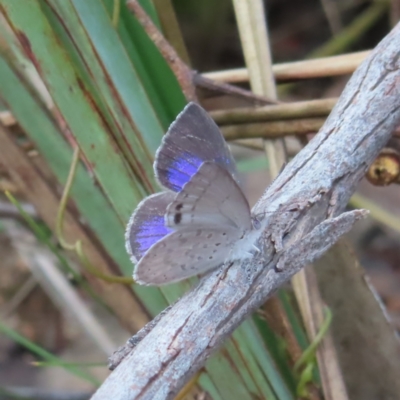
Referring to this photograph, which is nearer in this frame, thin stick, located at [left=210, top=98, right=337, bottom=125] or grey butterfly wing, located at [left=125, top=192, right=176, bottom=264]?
grey butterfly wing, located at [left=125, top=192, right=176, bottom=264]

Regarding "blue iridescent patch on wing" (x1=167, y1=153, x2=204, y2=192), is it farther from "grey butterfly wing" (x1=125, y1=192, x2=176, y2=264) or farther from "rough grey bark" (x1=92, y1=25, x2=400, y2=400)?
"rough grey bark" (x1=92, y1=25, x2=400, y2=400)

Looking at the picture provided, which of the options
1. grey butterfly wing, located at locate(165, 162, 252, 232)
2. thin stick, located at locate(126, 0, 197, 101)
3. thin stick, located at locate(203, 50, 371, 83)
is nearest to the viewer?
grey butterfly wing, located at locate(165, 162, 252, 232)

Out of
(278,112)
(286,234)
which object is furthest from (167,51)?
(286,234)

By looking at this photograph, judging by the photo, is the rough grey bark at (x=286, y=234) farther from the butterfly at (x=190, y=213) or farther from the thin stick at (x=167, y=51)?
the thin stick at (x=167, y=51)

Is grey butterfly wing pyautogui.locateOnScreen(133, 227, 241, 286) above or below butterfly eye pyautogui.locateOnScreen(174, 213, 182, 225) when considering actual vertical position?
below

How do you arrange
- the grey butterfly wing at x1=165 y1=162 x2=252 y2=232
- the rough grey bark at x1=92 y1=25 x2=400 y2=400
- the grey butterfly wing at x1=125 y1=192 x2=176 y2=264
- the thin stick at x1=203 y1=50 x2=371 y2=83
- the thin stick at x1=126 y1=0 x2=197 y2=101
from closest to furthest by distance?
the rough grey bark at x1=92 y1=25 x2=400 y2=400, the grey butterfly wing at x1=165 y1=162 x2=252 y2=232, the grey butterfly wing at x1=125 y1=192 x2=176 y2=264, the thin stick at x1=126 y1=0 x2=197 y2=101, the thin stick at x1=203 y1=50 x2=371 y2=83

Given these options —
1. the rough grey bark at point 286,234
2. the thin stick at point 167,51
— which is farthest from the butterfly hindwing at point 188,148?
the thin stick at point 167,51

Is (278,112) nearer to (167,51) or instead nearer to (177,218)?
(167,51)

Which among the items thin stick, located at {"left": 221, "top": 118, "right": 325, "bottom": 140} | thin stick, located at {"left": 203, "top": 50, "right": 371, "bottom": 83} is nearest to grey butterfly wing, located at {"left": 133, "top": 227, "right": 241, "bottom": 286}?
thin stick, located at {"left": 221, "top": 118, "right": 325, "bottom": 140}
